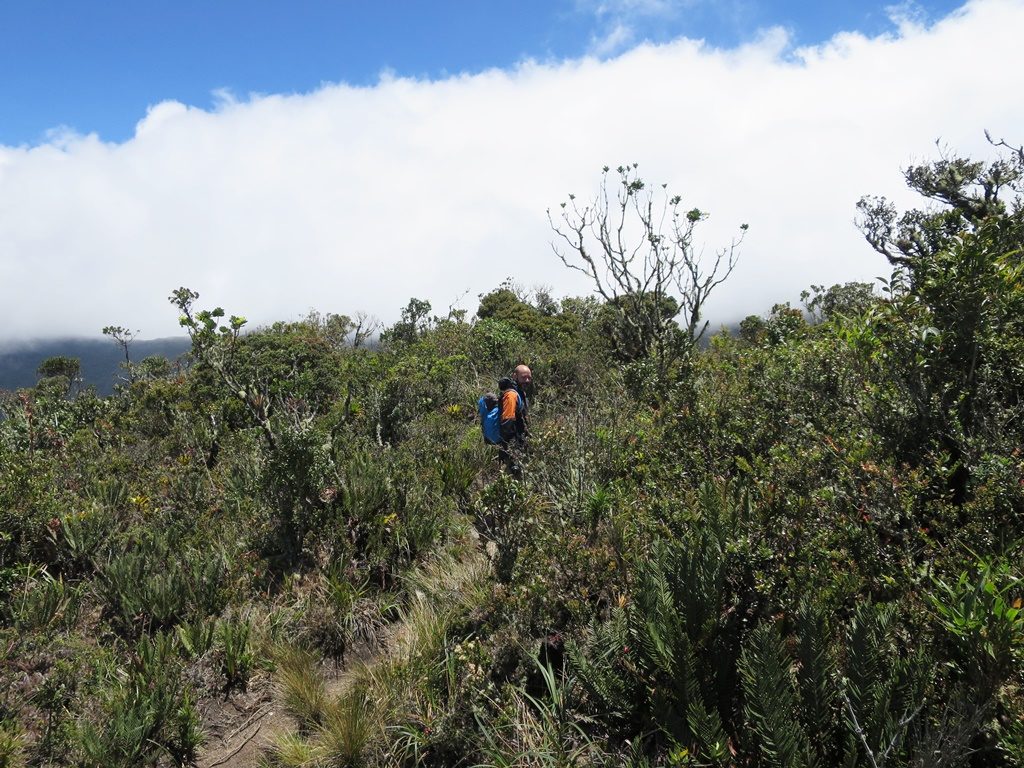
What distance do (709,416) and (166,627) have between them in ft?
15.3

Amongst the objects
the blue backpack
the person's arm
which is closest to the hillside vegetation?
the blue backpack

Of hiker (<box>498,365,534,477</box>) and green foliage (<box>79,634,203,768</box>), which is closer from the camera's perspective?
green foliage (<box>79,634,203,768</box>)

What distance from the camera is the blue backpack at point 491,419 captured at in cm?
653

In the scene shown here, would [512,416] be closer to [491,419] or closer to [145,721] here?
Result: [491,419]

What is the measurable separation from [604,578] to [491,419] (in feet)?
11.2

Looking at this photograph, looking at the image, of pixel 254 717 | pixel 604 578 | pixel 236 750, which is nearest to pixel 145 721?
pixel 236 750

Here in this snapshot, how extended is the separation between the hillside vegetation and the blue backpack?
0.50 m

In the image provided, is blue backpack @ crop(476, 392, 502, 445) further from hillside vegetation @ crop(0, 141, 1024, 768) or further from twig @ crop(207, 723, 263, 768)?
twig @ crop(207, 723, 263, 768)

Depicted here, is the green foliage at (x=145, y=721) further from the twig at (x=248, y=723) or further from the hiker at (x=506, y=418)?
the hiker at (x=506, y=418)

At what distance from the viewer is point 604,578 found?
3328mm

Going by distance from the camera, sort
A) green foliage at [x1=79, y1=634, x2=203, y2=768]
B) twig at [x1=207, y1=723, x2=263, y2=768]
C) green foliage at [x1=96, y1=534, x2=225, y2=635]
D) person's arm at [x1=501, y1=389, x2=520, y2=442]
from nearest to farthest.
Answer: green foliage at [x1=79, y1=634, x2=203, y2=768]
twig at [x1=207, y1=723, x2=263, y2=768]
green foliage at [x1=96, y1=534, x2=225, y2=635]
person's arm at [x1=501, y1=389, x2=520, y2=442]

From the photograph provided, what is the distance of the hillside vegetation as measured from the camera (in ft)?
6.98

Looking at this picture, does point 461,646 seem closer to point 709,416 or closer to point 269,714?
point 269,714

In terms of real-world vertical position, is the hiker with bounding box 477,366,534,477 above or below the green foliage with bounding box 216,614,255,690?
above
